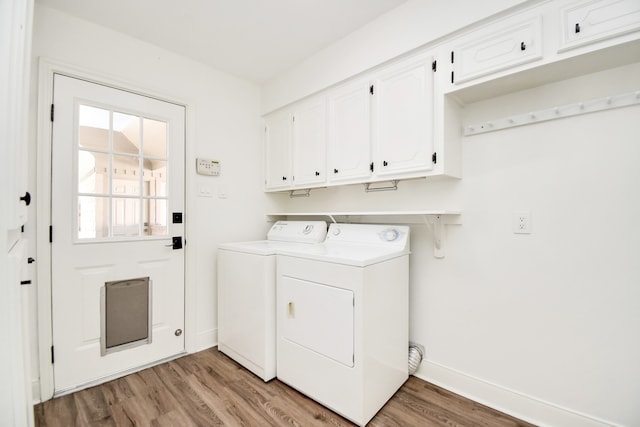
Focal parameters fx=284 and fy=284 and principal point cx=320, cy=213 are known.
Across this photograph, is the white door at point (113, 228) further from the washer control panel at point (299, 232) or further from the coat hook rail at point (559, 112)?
the coat hook rail at point (559, 112)

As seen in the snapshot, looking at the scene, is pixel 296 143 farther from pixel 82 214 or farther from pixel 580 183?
pixel 580 183

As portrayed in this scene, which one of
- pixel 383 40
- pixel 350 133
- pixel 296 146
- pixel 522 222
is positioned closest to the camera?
pixel 522 222

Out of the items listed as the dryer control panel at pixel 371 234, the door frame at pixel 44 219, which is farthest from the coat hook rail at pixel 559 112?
the door frame at pixel 44 219

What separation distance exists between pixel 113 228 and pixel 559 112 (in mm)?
2971

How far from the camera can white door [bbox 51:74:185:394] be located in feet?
6.25

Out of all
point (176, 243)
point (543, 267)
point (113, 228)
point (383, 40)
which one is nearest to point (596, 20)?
point (383, 40)

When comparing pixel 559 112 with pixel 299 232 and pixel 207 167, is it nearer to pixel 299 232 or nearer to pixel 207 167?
pixel 299 232

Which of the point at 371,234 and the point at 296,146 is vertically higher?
the point at 296,146

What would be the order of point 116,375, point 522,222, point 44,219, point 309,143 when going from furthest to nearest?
point 309,143, point 116,375, point 44,219, point 522,222

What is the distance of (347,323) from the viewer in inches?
63.6

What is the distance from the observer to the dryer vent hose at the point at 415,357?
2.02 meters

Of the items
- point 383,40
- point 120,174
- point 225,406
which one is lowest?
point 225,406

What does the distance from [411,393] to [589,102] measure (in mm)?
1976

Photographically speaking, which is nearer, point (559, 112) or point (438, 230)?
point (559, 112)
